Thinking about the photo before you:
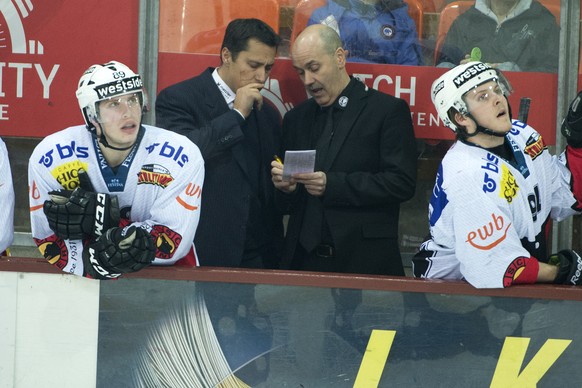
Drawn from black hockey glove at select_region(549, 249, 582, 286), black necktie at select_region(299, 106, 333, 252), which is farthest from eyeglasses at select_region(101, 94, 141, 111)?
black hockey glove at select_region(549, 249, 582, 286)

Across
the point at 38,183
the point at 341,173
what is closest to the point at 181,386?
the point at 38,183

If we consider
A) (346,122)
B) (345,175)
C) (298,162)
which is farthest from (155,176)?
(346,122)

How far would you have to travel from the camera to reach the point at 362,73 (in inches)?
201

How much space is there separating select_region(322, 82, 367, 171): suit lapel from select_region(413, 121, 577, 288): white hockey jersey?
0.69 meters

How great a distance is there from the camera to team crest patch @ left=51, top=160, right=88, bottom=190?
3.87 meters

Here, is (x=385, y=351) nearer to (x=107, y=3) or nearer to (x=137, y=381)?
(x=137, y=381)

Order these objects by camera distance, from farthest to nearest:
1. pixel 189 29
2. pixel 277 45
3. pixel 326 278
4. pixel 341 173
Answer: pixel 189 29 < pixel 277 45 < pixel 341 173 < pixel 326 278

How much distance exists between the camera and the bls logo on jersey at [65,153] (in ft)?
12.7

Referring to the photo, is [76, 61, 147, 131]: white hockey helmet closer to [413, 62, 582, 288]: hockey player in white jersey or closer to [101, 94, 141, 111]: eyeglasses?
[101, 94, 141, 111]: eyeglasses

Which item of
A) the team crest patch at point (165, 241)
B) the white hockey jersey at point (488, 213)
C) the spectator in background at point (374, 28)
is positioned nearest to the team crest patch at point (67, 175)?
the team crest patch at point (165, 241)

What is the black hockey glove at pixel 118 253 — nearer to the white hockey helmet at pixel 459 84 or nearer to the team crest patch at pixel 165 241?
the team crest patch at pixel 165 241

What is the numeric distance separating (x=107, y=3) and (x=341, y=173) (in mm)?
1586

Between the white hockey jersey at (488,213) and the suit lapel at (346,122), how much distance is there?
0.69 meters

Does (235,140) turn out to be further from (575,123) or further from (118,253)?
(575,123)
